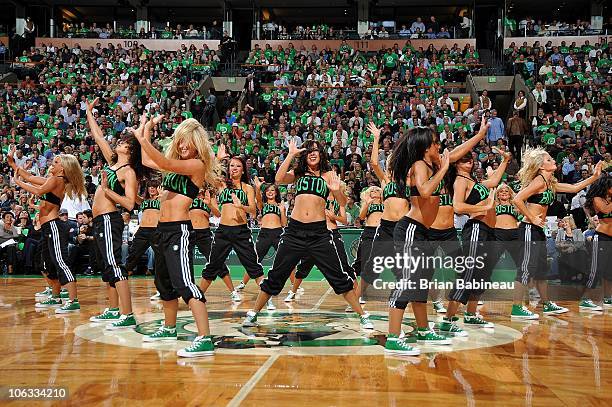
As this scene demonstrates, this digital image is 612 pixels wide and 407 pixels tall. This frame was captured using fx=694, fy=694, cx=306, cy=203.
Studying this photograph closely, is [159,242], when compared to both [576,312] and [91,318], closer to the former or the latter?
[91,318]

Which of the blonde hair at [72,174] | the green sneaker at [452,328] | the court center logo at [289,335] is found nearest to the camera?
the court center logo at [289,335]

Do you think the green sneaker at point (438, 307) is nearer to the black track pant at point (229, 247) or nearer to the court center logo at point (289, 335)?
the court center logo at point (289, 335)

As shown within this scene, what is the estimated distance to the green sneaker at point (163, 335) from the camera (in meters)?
6.52

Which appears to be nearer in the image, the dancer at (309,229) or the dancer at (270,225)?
the dancer at (309,229)

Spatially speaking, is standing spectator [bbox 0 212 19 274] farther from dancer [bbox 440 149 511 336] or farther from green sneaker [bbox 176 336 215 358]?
green sneaker [bbox 176 336 215 358]

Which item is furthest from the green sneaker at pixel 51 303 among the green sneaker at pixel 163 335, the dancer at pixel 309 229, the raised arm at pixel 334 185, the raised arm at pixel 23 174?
the raised arm at pixel 334 185

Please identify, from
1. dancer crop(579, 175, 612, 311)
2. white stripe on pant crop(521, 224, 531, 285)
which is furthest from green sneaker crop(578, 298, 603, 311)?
white stripe on pant crop(521, 224, 531, 285)

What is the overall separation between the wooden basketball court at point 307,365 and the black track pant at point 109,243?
652 mm

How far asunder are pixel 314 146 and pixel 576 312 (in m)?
4.59

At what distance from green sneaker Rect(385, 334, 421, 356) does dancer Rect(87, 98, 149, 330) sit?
302 centimetres

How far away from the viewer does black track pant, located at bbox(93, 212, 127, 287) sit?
7.60 metres

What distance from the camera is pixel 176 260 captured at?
6.15 metres

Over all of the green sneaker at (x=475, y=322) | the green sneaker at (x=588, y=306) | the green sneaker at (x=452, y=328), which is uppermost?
the green sneaker at (x=452, y=328)

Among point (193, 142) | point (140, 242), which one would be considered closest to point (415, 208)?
point (193, 142)
